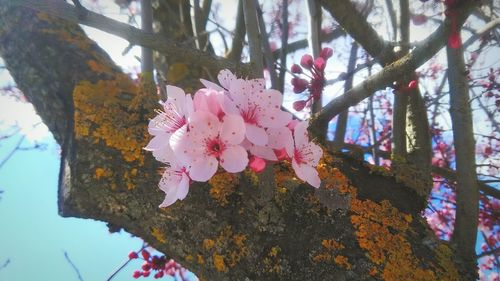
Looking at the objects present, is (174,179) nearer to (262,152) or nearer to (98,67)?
(262,152)

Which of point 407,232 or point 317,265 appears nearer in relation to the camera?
point 317,265

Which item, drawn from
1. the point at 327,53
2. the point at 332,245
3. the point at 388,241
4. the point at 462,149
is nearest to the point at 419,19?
the point at 462,149

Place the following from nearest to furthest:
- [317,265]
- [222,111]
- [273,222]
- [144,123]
Result: 1. [222,111]
2. [317,265]
3. [273,222]
4. [144,123]

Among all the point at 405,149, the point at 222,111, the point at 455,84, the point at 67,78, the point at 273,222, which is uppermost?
the point at 455,84

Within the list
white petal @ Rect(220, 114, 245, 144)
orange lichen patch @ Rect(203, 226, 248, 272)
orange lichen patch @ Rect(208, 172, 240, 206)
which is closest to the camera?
white petal @ Rect(220, 114, 245, 144)

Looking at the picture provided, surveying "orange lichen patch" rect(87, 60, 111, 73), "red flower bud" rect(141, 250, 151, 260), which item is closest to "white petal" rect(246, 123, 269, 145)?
"orange lichen patch" rect(87, 60, 111, 73)

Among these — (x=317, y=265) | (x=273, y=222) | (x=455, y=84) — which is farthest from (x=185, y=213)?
(x=455, y=84)

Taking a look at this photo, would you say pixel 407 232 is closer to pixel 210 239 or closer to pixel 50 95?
pixel 210 239

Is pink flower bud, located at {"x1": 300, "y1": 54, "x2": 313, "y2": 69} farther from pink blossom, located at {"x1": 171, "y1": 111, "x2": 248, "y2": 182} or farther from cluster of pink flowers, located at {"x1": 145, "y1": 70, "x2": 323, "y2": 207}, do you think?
pink blossom, located at {"x1": 171, "y1": 111, "x2": 248, "y2": 182}
